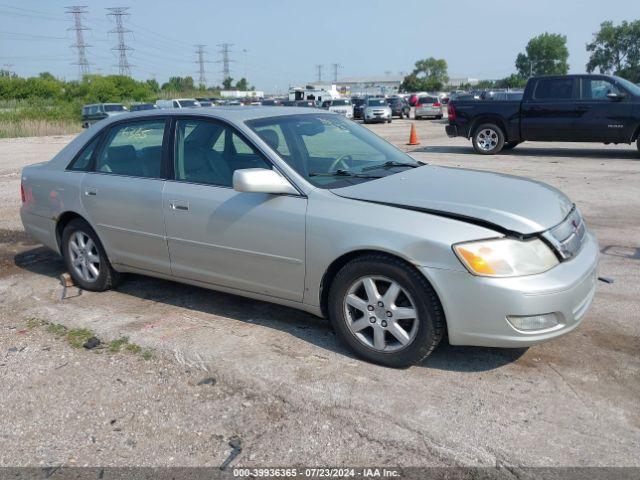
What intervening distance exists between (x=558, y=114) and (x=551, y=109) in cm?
20

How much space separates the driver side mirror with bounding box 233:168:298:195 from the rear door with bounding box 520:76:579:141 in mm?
11948

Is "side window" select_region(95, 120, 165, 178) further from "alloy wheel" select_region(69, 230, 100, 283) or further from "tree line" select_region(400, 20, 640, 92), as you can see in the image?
"tree line" select_region(400, 20, 640, 92)

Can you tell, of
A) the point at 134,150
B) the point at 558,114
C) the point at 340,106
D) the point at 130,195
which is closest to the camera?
the point at 130,195

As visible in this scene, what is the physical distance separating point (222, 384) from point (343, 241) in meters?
1.15

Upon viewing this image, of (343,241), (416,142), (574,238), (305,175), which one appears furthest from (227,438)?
(416,142)

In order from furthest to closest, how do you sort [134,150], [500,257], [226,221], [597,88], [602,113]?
[597,88]
[602,113]
[134,150]
[226,221]
[500,257]

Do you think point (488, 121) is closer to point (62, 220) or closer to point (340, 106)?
point (62, 220)

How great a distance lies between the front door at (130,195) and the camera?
4.88 m

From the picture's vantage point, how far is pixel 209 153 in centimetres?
475

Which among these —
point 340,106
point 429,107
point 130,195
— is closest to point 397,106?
point 429,107

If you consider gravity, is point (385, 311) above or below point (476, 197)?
below

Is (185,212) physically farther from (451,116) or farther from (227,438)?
(451,116)

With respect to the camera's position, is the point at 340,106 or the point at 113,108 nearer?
the point at 113,108

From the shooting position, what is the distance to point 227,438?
3197mm
